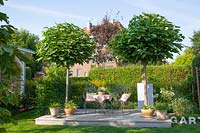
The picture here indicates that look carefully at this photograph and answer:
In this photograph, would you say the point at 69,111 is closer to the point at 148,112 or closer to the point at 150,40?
the point at 148,112

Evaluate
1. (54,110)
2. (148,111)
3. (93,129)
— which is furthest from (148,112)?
(54,110)

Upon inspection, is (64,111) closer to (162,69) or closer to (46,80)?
(46,80)

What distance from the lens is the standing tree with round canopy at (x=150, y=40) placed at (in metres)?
10.6

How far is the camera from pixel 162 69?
67.6ft

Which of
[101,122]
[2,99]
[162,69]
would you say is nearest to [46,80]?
[101,122]

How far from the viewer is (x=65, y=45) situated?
1147cm

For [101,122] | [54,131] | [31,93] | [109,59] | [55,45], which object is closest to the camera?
[54,131]

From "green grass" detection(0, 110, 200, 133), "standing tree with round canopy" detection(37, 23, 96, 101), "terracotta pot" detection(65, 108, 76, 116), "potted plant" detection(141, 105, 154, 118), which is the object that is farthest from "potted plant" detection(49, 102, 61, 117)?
"potted plant" detection(141, 105, 154, 118)

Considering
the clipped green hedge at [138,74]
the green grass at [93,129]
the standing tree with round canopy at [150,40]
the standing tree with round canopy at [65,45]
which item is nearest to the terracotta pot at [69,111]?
the green grass at [93,129]

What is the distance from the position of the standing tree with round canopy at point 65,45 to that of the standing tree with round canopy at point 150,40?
56.5 inches

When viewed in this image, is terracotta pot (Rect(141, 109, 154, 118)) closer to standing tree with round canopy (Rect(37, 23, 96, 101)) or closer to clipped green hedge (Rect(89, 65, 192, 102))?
standing tree with round canopy (Rect(37, 23, 96, 101))

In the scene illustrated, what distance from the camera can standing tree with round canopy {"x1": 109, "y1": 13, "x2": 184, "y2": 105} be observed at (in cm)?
1060

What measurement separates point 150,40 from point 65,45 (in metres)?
3.26

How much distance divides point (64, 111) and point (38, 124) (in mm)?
1780
